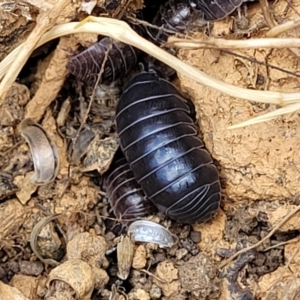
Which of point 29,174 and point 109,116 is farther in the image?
point 109,116

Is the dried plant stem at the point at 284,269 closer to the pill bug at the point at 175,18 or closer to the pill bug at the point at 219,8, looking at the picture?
the pill bug at the point at 219,8

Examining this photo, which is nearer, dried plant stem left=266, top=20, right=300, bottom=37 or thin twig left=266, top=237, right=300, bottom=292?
dried plant stem left=266, top=20, right=300, bottom=37

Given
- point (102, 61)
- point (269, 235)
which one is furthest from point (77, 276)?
point (102, 61)

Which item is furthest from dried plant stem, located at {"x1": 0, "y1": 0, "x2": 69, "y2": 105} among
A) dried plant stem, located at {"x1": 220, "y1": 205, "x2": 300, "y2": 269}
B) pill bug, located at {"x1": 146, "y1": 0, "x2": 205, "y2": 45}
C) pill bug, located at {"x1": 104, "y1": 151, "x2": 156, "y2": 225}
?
dried plant stem, located at {"x1": 220, "y1": 205, "x2": 300, "y2": 269}

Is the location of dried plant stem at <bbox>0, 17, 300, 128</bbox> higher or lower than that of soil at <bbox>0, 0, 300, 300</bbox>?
higher

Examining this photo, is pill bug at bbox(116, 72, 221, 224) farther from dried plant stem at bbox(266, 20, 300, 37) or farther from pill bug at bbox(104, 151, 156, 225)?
dried plant stem at bbox(266, 20, 300, 37)

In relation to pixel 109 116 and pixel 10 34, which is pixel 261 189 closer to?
pixel 109 116

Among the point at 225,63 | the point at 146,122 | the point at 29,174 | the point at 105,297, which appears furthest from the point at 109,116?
the point at 105,297
